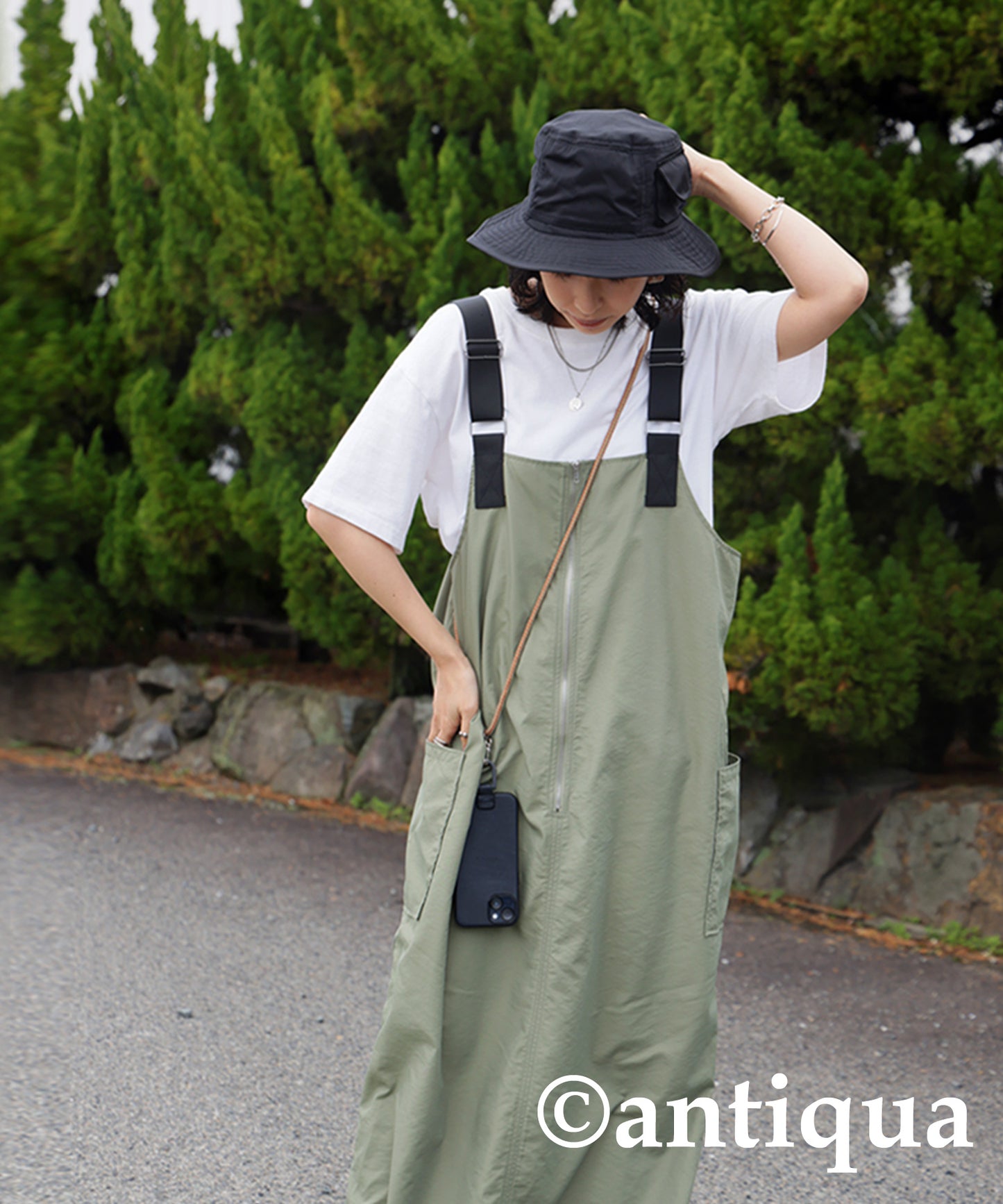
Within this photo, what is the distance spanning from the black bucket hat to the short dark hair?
0.29 feet

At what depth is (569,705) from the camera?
2039 millimetres

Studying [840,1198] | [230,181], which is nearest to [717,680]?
[840,1198]

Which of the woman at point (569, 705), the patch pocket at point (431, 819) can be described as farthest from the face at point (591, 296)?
the patch pocket at point (431, 819)

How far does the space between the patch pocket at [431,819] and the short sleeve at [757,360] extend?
2.42 ft

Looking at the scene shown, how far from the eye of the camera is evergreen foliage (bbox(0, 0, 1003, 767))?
453 centimetres

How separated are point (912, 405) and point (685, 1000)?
2.92m

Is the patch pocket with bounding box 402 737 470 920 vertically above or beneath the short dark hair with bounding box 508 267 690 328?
beneath

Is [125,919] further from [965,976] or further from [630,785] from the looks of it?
[630,785]

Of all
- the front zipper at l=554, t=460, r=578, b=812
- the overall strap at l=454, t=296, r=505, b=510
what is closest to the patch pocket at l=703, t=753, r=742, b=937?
the front zipper at l=554, t=460, r=578, b=812

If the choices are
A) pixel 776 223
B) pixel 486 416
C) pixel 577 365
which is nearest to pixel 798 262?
pixel 776 223

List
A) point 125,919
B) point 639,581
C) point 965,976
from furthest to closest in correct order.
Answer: point 125,919 → point 965,976 → point 639,581

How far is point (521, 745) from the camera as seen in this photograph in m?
2.05

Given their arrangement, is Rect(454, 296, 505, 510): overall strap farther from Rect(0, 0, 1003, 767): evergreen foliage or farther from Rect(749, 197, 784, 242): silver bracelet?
Rect(0, 0, 1003, 767): evergreen foliage

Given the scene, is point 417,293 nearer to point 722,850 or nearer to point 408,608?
point 408,608
